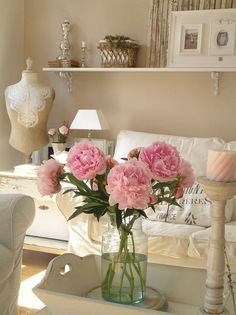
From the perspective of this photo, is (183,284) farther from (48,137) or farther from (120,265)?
(48,137)

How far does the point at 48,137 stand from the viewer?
128 inches

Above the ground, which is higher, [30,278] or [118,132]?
[118,132]

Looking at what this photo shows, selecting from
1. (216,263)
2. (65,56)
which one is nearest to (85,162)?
(216,263)

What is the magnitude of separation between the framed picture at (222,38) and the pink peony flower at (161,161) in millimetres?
2018

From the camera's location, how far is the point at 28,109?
3070 millimetres

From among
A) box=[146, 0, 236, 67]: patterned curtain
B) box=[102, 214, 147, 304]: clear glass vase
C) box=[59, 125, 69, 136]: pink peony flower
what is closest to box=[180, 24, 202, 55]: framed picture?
box=[146, 0, 236, 67]: patterned curtain

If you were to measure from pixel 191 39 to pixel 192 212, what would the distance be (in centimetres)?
126

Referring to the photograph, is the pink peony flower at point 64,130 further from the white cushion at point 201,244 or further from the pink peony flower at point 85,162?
the pink peony flower at point 85,162

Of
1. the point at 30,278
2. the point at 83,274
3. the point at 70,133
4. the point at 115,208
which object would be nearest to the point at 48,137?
the point at 70,133

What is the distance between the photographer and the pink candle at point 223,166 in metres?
1.04

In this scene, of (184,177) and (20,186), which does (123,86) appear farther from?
(184,177)

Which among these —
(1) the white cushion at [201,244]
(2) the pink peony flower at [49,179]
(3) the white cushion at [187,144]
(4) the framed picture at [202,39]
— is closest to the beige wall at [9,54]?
(3) the white cushion at [187,144]

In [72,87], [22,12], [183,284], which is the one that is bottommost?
[183,284]

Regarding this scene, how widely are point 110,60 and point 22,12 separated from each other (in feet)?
3.25
